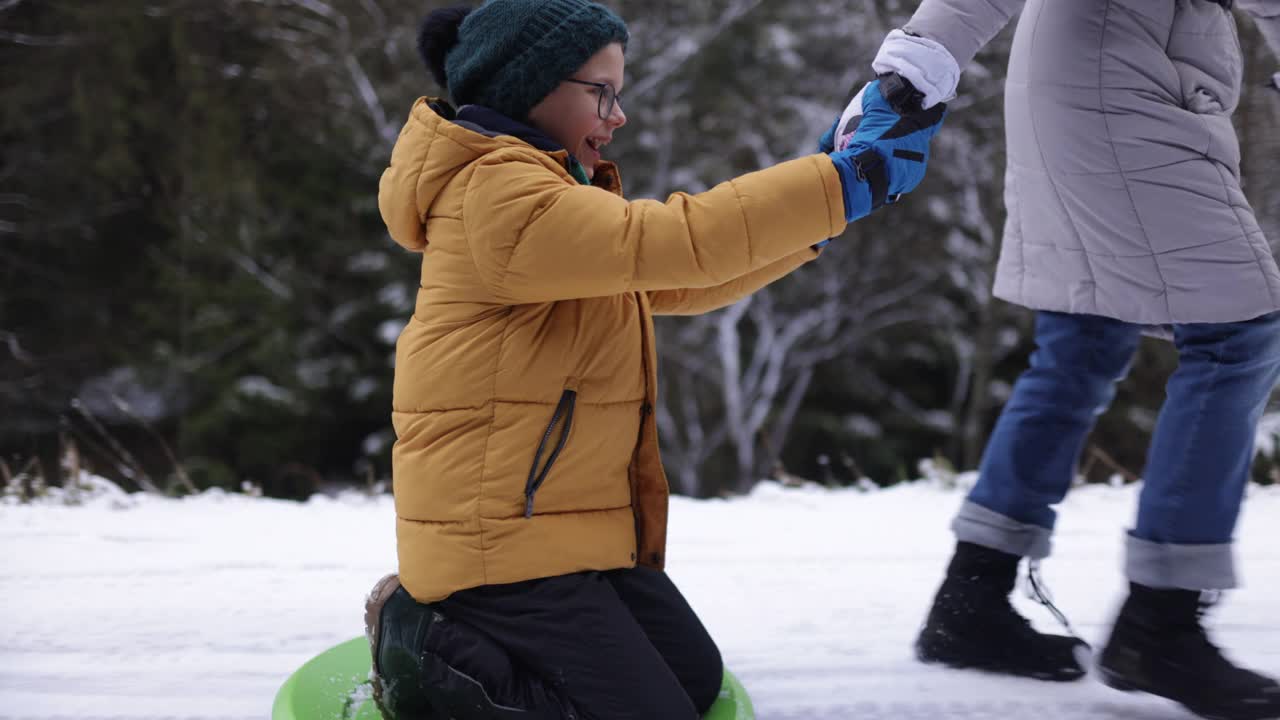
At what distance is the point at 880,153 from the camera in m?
1.36

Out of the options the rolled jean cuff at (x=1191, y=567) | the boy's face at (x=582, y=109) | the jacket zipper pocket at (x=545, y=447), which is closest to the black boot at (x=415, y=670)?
the jacket zipper pocket at (x=545, y=447)

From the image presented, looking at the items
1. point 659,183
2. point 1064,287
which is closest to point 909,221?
point 659,183

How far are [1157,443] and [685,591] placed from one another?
1.06 m

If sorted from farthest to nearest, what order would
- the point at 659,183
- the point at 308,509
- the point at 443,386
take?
the point at 659,183 < the point at 308,509 < the point at 443,386

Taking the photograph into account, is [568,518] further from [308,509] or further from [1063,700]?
[308,509]

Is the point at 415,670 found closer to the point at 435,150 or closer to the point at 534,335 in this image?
the point at 534,335

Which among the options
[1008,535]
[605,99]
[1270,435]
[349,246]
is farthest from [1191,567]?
[349,246]

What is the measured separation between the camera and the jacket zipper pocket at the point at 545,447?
52.5 inches

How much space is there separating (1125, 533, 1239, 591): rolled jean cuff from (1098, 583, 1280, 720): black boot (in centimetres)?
2

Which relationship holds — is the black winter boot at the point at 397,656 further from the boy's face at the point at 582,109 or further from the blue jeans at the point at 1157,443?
the blue jeans at the point at 1157,443

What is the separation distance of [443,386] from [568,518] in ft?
0.83

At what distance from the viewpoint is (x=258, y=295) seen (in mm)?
10180

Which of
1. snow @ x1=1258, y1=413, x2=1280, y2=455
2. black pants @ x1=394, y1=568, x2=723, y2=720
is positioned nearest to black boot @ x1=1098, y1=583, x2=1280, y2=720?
black pants @ x1=394, y1=568, x2=723, y2=720

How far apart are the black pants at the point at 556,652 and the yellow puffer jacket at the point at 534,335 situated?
0.12 ft
